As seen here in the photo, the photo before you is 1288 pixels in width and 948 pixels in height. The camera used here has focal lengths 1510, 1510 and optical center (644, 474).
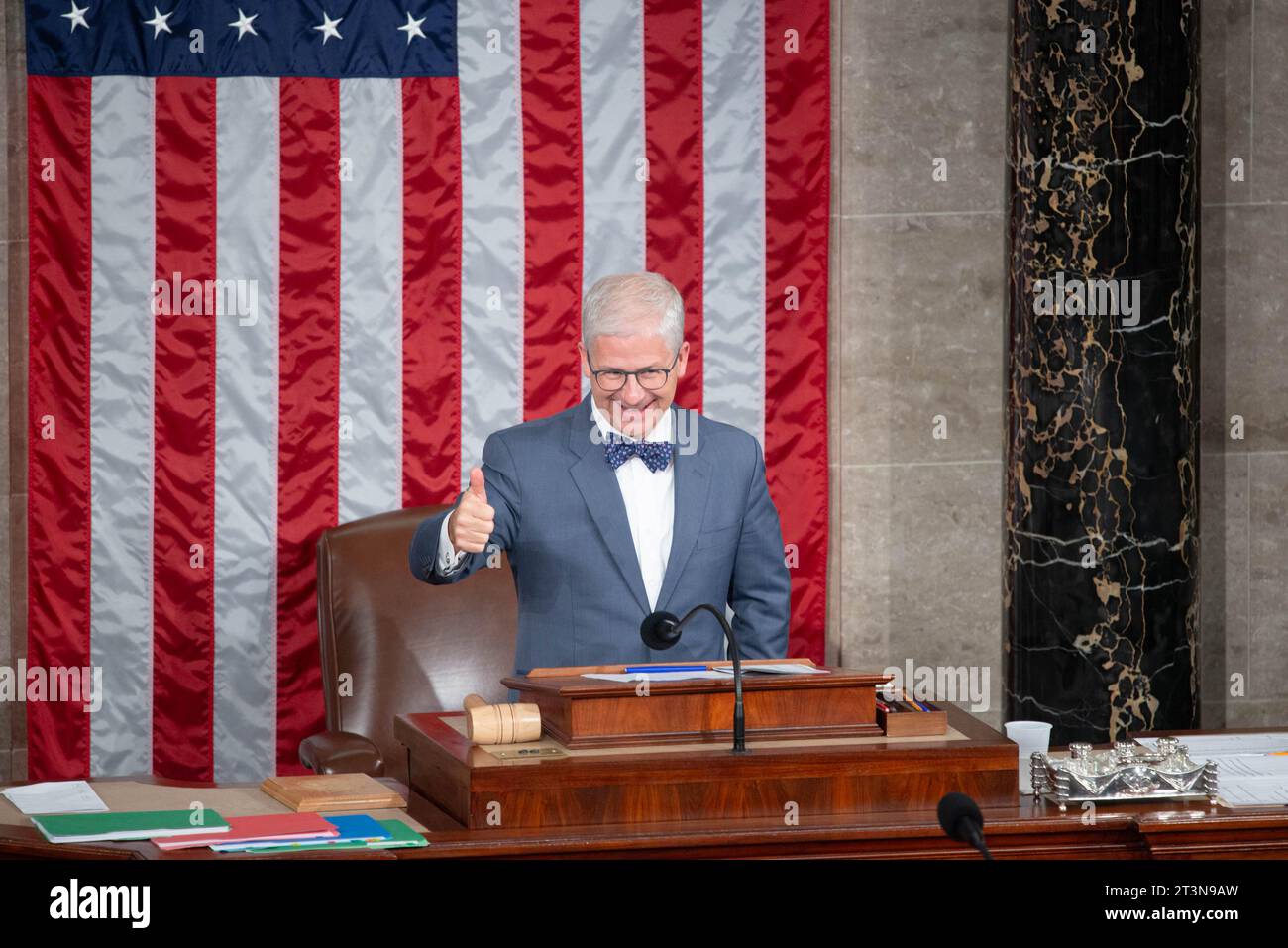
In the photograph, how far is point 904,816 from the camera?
2.49m

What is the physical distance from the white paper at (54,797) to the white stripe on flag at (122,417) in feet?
6.41

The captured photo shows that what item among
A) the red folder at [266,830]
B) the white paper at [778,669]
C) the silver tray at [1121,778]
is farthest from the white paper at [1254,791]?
the red folder at [266,830]

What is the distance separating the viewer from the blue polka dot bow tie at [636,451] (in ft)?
10.5

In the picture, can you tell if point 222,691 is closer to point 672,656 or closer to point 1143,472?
point 672,656

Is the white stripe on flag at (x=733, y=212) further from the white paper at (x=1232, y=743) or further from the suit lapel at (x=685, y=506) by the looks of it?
the white paper at (x=1232, y=743)

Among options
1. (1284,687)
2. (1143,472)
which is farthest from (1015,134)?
(1284,687)

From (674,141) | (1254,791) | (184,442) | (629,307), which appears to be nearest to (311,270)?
(184,442)

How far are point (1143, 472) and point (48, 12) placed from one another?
3.57 m

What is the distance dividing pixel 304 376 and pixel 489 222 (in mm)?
752

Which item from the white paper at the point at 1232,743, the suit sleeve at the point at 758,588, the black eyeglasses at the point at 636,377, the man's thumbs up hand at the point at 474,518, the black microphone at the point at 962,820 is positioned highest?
the black eyeglasses at the point at 636,377

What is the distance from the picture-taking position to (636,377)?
306 cm

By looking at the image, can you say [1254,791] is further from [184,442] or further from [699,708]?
[184,442]

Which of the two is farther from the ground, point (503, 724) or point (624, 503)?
point (624, 503)

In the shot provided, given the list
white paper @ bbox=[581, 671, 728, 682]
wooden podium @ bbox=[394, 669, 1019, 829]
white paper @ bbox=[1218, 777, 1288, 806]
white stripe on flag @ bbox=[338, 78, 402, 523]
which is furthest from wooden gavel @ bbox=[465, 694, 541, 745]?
white stripe on flag @ bbox=[338, 78, 402, 523]
